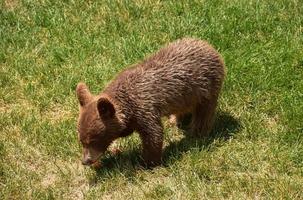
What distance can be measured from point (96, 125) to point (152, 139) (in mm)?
544

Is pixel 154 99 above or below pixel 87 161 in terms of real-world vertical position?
above

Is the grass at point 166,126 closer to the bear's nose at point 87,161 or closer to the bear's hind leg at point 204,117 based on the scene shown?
the bear's hind leg at point 204,117

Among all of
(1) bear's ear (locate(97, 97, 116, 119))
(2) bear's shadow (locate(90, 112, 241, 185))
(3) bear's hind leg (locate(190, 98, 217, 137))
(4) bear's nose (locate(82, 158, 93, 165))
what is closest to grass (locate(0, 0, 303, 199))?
(2) bear's shadow (locate(90, 112, 241, 185))

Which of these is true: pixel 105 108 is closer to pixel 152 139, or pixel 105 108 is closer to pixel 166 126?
pixel 152 139

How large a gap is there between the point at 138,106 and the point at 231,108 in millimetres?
1253

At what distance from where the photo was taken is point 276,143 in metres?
5.96

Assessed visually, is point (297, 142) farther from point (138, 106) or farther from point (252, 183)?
point (138, 106)

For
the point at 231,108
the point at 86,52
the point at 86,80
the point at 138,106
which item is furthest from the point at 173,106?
the point at 86,52

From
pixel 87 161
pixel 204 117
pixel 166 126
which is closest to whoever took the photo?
pixel 87 161

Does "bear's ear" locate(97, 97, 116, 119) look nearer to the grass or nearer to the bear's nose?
the bear's nose

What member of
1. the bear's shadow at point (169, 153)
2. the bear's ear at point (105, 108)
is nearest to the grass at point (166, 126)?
the bear's shadow at point (169, 153)

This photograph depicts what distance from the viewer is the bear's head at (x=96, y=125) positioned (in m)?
5.46

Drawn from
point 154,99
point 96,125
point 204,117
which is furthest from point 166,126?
point 96,125

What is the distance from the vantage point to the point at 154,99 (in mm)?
5789
